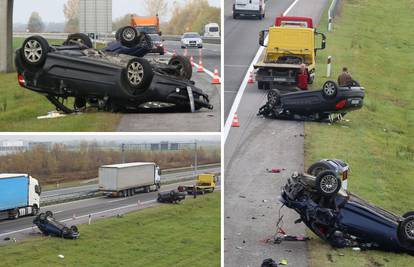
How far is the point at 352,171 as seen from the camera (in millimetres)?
21031

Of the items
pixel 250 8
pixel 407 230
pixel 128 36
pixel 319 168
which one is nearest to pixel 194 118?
pixel 128 36

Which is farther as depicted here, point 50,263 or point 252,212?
point 252,212

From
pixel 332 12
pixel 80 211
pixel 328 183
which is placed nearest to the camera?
pixel 80 211

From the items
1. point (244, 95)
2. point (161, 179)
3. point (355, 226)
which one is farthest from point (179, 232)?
point (244, 95)

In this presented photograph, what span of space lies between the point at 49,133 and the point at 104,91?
0.97 meters

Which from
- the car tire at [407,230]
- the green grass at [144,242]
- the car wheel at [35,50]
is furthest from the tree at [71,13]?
the car tire at [407,230]

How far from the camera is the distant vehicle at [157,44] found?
38.1ft

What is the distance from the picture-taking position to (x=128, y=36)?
38.8 feet

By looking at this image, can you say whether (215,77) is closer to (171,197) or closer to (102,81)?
(102,81)

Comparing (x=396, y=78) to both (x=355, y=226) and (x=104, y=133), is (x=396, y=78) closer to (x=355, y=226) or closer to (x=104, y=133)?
(x=355, y=226)

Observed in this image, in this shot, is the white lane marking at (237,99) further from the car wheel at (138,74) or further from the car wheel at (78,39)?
the car wheel at (78,39)

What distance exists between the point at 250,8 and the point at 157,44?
36670 millimetres

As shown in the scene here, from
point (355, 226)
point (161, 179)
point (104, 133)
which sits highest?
point (104, 133)

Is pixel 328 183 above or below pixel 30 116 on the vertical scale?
below
